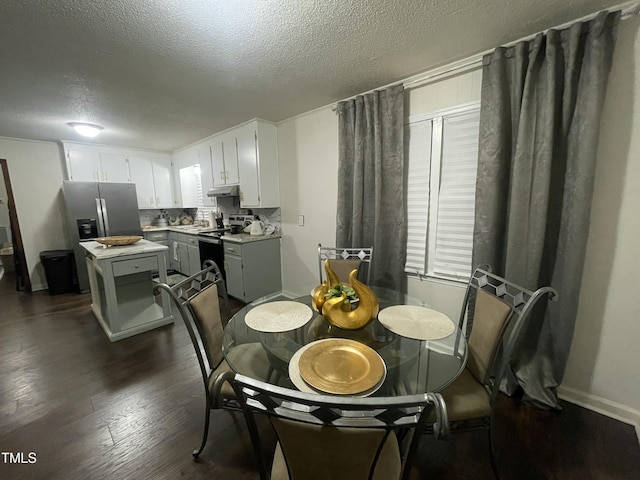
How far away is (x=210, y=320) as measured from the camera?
4.67ft

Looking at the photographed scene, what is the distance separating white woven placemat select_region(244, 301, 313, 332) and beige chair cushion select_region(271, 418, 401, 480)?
2.29ft

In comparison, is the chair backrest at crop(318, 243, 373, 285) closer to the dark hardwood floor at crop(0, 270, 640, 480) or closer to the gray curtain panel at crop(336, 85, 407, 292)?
the gray curtain panel at crop(336, 85, 407, 292)

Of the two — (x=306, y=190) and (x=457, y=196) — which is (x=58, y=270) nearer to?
(x=306, y=190)

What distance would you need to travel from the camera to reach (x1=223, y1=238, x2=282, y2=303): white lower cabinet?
3.15 metres

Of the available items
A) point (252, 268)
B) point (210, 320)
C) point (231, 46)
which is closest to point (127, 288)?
point (252, 268)

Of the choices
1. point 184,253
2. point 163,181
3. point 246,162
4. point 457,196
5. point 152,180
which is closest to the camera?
point 457,196

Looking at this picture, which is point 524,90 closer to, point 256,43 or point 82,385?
point 256,43

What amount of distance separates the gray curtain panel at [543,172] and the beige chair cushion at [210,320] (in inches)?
71.6

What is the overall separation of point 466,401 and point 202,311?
1356mm

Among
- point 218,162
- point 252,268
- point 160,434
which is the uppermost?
point 218,162

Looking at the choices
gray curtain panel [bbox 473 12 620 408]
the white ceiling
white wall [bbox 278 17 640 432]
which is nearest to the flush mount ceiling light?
the white ceiling

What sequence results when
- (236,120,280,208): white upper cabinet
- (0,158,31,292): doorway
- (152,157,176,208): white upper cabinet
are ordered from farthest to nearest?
(152,157,176,208): white upper cabinet → (0,158,31,292): doorway → (236,120,280,208): white upper cabinet

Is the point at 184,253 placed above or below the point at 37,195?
below

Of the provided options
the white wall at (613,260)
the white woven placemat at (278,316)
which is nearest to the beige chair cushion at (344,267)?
the white woven placemat at (278,316)
